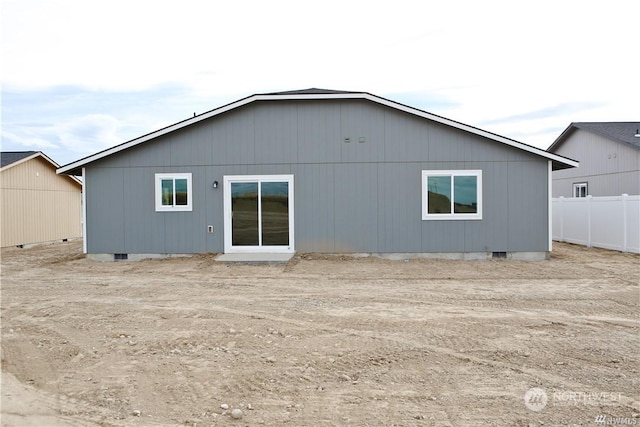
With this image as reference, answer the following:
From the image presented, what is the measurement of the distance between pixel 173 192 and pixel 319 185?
12.6ft

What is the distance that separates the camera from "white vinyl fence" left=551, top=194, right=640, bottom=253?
14945mm

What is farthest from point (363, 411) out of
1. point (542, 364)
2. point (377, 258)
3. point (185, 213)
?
point (185, 213)

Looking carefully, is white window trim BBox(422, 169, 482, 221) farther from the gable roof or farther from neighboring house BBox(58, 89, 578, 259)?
the gable roof

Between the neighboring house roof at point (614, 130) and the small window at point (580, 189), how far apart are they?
7.63 ft

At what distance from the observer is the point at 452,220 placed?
45.9ft

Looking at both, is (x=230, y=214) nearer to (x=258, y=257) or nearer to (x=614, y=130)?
(x=258, y=257)

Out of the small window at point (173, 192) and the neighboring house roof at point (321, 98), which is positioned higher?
the neighboring house roof at point (321, 98)

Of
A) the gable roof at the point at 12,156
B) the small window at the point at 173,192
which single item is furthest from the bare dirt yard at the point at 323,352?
the gable roof at the point at 12,156

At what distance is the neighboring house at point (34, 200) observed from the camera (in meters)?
19.2

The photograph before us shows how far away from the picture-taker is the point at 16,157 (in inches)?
794

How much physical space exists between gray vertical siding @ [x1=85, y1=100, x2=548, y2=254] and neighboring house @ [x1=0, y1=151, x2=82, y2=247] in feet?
21.0

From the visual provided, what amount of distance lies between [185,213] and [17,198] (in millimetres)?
8914

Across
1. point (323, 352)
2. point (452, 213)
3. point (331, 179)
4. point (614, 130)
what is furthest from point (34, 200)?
point (614, 130)

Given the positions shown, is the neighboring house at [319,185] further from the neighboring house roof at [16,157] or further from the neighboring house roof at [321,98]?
the neighboring house roof at [16,157]
